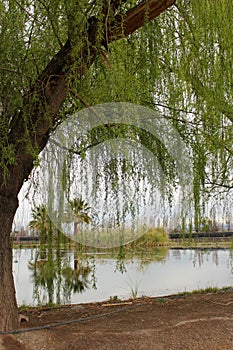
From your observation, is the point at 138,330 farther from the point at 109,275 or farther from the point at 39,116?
the point at 109,275

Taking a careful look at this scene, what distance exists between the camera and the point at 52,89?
7.89 feet

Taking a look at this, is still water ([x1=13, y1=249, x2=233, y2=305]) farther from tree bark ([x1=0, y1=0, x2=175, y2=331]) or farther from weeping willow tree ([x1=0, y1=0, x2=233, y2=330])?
weeping willow tree ([x1=0, y1=0, x2=233, y2=330])

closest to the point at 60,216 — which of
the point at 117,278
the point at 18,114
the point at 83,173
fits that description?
the point at 83,173

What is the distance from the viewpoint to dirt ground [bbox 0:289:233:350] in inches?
90.0

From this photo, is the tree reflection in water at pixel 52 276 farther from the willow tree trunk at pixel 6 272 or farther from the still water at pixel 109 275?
the willow tree trunk at pixel 6 272

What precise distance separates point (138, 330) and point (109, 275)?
11.2 ft

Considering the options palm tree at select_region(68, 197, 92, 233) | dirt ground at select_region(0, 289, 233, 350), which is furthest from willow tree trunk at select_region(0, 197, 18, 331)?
palm tree at select_region(68, 197, 92, 233)

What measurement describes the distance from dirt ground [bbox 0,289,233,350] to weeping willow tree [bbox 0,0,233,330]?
257 millimetres

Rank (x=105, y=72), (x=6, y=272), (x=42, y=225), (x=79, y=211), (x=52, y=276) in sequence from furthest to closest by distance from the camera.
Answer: (x=52, y=276), (x=42, y=225), (x=79, y=211), (x=6, y=272), (x=105, y=72)

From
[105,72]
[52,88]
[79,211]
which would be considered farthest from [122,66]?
[79,211]

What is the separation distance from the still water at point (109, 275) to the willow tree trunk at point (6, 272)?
36 cm

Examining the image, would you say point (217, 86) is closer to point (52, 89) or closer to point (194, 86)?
point (194, 86)

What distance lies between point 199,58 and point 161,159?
2.07 feet

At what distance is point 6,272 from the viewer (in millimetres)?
2531
